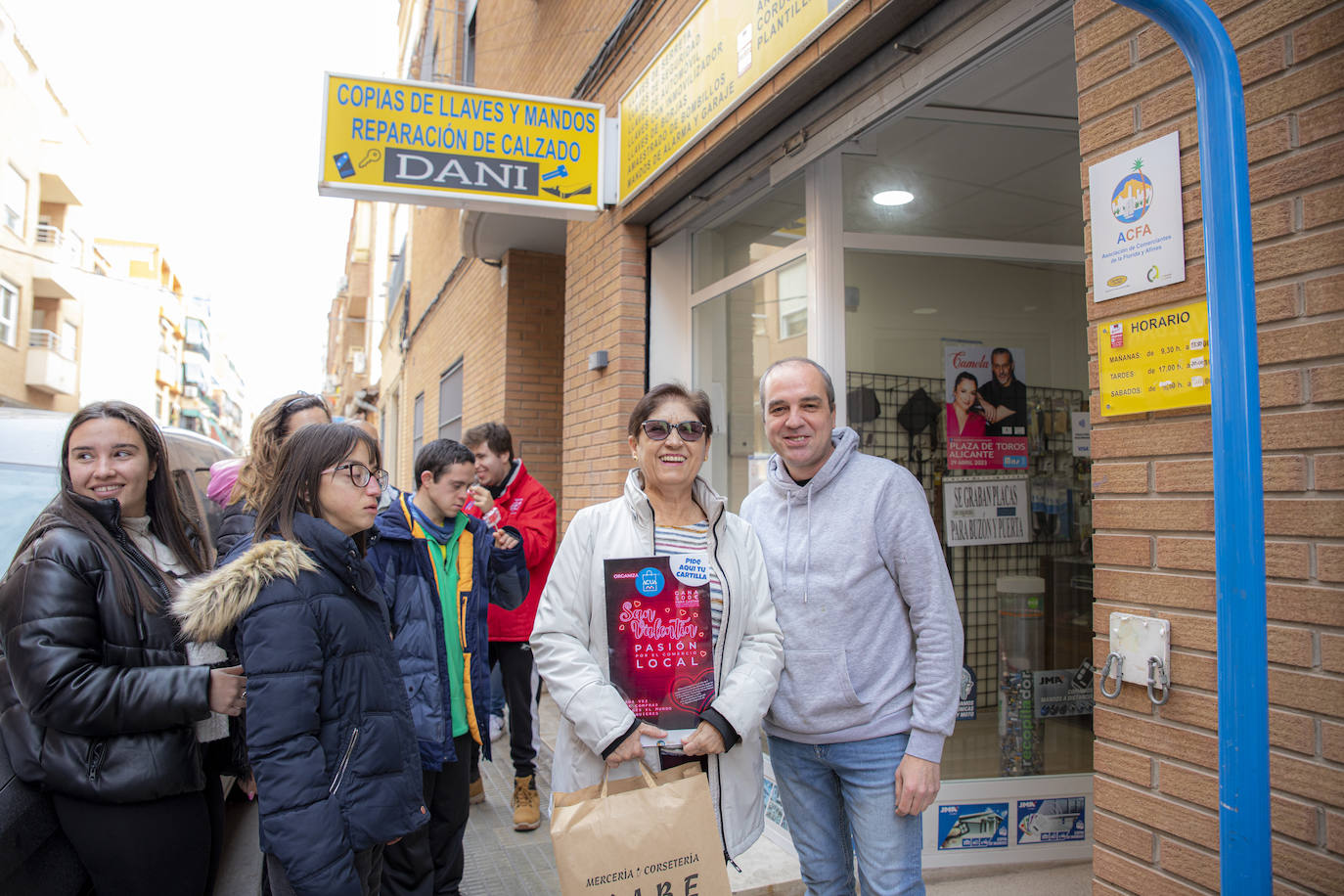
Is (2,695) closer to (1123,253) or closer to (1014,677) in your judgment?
(1123,253)

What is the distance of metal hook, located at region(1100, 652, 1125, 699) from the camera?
190 cm

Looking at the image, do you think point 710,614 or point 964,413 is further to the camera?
point 964,413

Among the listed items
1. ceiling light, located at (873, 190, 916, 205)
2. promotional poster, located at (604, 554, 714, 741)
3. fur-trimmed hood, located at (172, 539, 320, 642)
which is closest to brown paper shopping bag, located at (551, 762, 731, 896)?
promotional poster, located at (604, 554, 714, 741)

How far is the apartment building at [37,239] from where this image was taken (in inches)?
1001

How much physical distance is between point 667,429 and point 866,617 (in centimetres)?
73

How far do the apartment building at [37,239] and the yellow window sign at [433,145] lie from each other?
26717mm

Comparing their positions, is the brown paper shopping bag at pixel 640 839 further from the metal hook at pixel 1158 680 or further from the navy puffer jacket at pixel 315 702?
the metal hook at pixel 1158 680

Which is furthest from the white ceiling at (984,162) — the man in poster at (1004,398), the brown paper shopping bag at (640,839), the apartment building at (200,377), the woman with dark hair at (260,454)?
the apartment building at (200,377)

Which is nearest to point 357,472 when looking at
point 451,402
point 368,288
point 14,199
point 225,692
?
point 225,692

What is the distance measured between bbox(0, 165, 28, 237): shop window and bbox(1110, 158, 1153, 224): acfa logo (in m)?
32.1

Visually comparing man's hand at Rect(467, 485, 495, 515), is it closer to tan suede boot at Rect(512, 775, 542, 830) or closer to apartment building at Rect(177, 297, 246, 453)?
tan suede boot at Rect(512, 775, 542, 830)

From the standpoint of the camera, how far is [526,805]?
411cm

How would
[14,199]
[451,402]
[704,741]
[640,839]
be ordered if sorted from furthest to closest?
[14,199], [451,402], [704,741], [640,839]

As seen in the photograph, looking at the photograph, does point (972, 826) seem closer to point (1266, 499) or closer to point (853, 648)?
point (853, 648)
